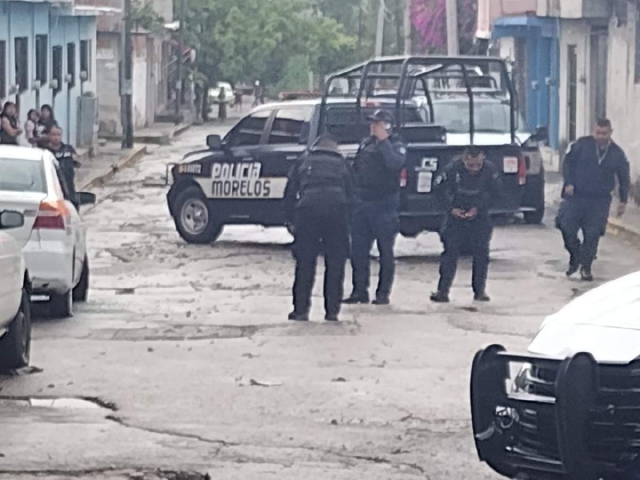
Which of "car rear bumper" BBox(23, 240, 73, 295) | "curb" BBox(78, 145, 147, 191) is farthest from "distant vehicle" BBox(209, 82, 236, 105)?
"car rear bumper" BBox(23, 240, 73, 295)

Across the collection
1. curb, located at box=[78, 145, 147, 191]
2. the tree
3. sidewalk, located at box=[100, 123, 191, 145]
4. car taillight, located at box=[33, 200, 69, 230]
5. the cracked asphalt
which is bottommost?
the cracked asphalt

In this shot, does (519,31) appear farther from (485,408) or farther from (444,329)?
(485,408)

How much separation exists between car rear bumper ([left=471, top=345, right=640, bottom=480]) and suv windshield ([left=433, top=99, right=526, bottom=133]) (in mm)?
16845

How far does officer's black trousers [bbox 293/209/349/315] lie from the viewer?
550 inches

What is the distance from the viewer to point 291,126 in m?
21.1

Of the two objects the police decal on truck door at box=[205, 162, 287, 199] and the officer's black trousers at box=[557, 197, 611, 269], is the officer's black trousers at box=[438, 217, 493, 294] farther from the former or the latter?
the police decal on truck door at box=[205, 162, 287, 199]

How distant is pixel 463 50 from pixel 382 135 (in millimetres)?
38766

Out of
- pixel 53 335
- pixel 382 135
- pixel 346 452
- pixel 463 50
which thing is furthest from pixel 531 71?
pixel 346 452

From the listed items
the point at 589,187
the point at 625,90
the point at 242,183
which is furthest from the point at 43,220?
the point at 625,90

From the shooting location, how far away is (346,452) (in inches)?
342

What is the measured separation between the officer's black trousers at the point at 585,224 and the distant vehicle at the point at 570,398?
10025 mm

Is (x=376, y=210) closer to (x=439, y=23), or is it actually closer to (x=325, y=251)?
(x=325, y=251)

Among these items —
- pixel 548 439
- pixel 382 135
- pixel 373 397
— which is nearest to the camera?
pixel 548 439

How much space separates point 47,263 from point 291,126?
8.02 m
